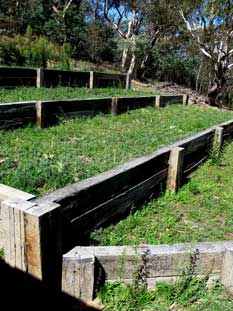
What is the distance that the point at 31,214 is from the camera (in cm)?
196

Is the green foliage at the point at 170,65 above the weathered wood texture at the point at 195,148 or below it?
above


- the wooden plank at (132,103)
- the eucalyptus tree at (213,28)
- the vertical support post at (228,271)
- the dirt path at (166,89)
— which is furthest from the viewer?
the dirt path at (166,89)

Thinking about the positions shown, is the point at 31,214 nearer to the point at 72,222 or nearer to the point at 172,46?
the point at 72,222

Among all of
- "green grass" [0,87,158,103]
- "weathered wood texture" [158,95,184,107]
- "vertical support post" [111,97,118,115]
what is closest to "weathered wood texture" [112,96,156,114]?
"vertical support post" [111,97,118,115]

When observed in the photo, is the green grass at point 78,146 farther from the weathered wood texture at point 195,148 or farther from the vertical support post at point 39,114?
the weathered wood texture at point 195,148

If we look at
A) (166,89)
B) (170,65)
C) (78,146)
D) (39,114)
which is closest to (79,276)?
(78,146)

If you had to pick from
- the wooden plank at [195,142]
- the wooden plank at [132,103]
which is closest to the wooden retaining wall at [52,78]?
the wooden plank at [132,103]

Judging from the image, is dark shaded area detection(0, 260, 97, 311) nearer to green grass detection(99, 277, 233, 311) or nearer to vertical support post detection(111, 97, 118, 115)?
green grass detection(99, 277, 233, 311)

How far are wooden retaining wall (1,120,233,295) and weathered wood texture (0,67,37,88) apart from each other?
5006 mm

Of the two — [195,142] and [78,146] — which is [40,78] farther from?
[195,142]

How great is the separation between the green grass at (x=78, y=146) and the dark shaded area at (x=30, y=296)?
36.5 inches

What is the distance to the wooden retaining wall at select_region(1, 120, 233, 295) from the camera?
6.56 feet

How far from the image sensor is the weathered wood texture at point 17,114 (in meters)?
4.59

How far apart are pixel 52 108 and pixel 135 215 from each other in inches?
113
